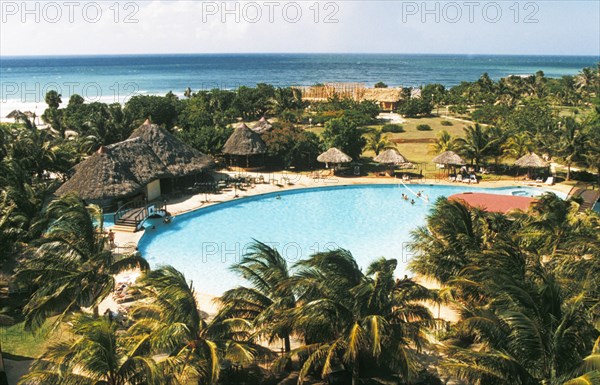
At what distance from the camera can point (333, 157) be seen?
101 ft

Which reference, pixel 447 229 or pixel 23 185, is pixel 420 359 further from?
pixel 23 185

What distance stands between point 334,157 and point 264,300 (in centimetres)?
2040

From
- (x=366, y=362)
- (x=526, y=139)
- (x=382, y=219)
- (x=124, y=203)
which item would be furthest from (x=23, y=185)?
(x=526, y=139)

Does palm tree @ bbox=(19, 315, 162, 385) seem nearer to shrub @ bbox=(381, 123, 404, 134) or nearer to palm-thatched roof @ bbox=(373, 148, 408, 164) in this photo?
palm-thatched roof @ bbox=(373, 148, 408, 164)

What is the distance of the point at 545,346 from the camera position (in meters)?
8.34

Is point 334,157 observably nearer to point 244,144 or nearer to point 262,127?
point 244,144

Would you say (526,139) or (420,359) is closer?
(420,359)

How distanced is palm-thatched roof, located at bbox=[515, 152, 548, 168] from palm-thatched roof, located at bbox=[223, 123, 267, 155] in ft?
51.8

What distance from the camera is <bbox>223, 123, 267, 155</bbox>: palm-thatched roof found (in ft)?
103

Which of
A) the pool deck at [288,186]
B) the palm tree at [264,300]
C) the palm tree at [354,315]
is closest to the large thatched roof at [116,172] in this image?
the pool deck at [288,186]

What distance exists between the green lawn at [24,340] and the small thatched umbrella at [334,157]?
1956 centimetres

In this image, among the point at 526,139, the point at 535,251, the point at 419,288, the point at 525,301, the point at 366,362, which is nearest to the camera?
the point at 525,301

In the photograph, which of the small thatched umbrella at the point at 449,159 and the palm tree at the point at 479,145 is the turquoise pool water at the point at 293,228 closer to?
the small thatched umbrella at the point at 449,159

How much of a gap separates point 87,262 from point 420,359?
8.91 meters
